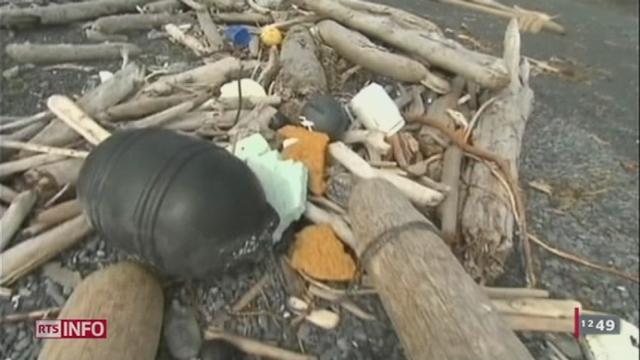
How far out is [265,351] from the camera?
110 centimetres

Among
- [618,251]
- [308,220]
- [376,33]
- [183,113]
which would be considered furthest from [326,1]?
[618,251]

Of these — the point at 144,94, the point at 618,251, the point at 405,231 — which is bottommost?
the point at 144,94

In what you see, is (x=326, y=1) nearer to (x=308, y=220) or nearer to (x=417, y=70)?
(x=417, y=70)

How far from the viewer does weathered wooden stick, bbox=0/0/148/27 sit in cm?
185

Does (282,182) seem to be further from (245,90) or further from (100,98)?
(100,98)

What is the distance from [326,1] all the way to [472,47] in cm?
49

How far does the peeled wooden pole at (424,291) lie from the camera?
0.86m

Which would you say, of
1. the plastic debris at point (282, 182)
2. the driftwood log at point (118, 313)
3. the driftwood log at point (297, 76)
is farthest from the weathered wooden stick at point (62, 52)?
the driftwood log at point (118, 313)

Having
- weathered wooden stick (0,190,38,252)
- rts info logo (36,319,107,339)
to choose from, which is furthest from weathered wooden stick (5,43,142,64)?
rts info logo (36,319,107,339)

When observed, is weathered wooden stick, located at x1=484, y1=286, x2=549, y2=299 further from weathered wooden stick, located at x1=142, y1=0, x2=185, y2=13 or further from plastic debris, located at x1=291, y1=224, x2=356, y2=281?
weathered wooden stick, located at x1=142, y1=0, x2=185, y2=13

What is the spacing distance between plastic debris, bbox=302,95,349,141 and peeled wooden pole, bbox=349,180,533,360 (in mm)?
234

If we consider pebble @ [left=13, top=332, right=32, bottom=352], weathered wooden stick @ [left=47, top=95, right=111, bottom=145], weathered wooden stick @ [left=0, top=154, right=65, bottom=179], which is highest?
weathered wooden stick @ [left=47, top=95, right=111, bottom=145]

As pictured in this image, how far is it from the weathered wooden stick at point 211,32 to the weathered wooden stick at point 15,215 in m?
0.62

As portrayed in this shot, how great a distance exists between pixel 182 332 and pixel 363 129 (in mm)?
530
